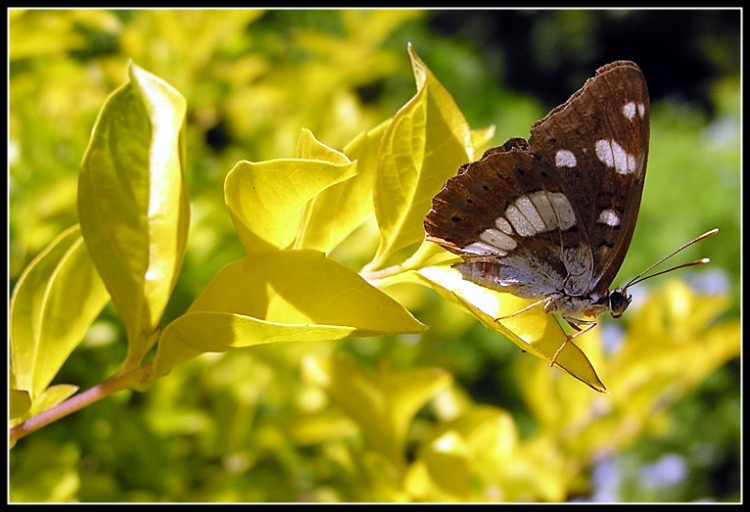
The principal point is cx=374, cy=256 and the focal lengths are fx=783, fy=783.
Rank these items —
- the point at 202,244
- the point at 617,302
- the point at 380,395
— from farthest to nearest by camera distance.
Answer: the point at 202,244 → the point at 380,395 → the point at 617,302

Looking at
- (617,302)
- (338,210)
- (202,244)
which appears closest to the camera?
→ (338,210)

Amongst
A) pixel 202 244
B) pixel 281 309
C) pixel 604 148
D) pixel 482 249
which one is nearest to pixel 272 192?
pixel 281 309

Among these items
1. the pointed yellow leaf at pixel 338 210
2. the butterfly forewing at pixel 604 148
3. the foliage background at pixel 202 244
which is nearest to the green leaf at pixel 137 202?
the pointed yellow leaf at pixel 338 210

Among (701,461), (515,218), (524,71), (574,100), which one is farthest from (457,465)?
(524,71)

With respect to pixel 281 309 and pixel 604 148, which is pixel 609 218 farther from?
pixel 281 309

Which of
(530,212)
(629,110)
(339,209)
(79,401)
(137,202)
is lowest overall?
(79,401)

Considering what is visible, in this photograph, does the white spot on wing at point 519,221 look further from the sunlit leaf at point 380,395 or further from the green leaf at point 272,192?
the sunlit leaf at point 380,395
